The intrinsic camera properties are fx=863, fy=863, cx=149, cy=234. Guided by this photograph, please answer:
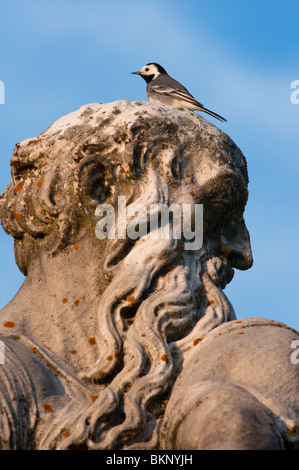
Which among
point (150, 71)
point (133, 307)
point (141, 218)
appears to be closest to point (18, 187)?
point (141, 218)

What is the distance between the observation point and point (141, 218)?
5320 mm

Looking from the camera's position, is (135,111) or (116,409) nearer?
(116,409)

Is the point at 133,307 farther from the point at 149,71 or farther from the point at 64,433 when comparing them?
the point at 149,71

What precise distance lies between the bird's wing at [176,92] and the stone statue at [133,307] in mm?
5000

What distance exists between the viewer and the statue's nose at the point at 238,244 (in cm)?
587

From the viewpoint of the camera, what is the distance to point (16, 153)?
5.90 meters

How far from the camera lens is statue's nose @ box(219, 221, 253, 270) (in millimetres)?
5867

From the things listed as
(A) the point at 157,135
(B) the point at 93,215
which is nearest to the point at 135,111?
(A) the point at 157,135

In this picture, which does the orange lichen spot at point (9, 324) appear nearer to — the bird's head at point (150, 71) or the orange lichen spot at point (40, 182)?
the orange lichen spot at point (40, 182)

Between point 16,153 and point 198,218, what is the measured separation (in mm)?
1361

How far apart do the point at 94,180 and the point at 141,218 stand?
0.43 meters

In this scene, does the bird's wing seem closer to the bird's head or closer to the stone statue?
the bird's head

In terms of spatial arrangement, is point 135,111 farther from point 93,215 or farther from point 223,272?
point 223,272

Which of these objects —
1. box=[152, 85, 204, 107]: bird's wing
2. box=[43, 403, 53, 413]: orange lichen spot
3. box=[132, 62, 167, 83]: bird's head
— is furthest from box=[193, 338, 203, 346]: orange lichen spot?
box=[132, 62, 167, 83]: bird's head
